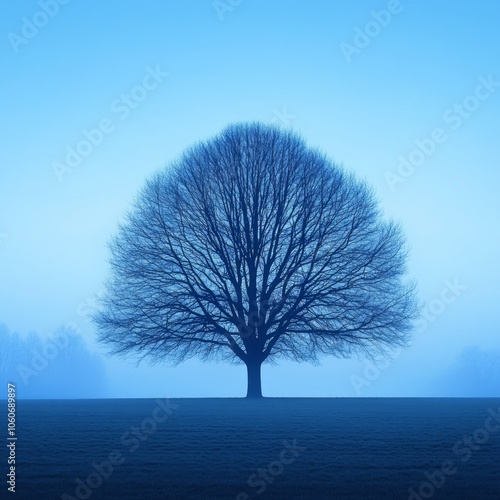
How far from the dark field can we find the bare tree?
1550 centimetres

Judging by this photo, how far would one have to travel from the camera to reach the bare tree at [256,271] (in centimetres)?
3098

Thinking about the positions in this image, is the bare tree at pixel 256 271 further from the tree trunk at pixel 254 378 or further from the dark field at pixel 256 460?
the dark field at pixel 256 460

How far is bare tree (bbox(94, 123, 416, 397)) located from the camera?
102ft

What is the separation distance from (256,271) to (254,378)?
528cm

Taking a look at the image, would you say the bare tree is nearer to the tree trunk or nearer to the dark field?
the tree trunk

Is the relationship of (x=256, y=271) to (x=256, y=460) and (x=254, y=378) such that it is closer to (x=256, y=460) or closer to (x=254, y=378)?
(x=254, y=378)

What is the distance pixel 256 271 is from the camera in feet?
103

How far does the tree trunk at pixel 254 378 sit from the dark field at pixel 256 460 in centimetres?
1576

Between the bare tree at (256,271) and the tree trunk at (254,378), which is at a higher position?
the bare tree at (256,271)

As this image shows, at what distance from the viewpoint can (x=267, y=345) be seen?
104ft

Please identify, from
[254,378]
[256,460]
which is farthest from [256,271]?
[256,460]

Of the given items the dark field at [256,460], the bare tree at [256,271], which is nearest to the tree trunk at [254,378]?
the bare tree at [256,271]

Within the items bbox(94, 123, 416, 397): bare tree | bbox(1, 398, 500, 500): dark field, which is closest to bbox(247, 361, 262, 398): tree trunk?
bbox(94, 123, 416, 397): bare tree

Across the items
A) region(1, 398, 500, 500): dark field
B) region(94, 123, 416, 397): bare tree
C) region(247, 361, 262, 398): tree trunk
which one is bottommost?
region(1, 398, 500, 500): dark field
